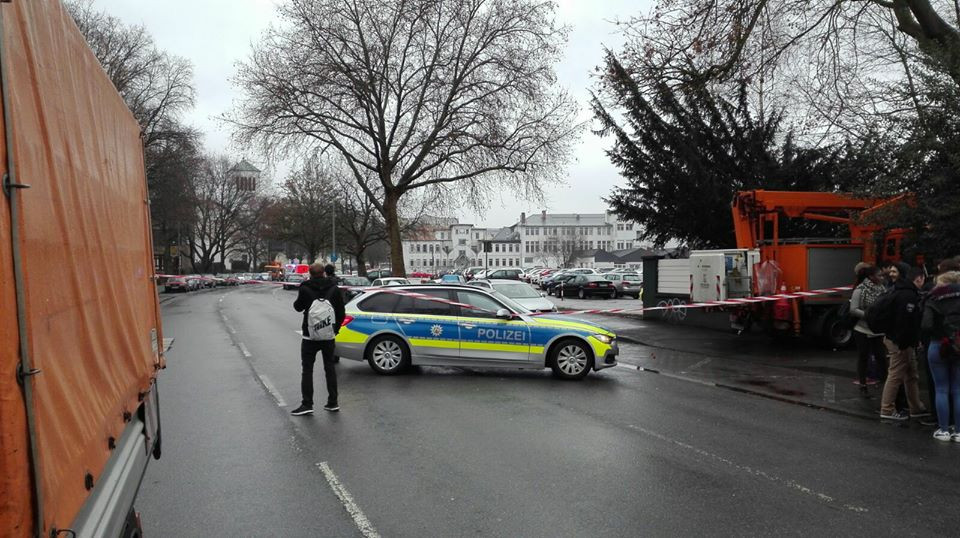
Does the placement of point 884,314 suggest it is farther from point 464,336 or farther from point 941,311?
point 464,336

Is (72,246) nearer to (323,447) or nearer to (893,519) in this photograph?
(323,447)

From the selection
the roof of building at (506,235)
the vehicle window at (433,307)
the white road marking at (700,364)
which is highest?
the roof of building at (506,235)

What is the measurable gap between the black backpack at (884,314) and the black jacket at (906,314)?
0.08 ft

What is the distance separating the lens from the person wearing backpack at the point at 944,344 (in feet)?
22.0

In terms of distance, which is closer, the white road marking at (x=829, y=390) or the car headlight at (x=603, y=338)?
the white road marking at (x=829, y=390)

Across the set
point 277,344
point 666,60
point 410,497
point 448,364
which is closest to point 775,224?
point 666,60

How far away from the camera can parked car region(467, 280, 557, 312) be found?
1850 centimetres

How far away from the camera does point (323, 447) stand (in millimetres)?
6699

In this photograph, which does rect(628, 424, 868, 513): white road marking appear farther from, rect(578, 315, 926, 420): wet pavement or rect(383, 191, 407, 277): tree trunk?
rect(383, 191, 407, 277): tree trunk

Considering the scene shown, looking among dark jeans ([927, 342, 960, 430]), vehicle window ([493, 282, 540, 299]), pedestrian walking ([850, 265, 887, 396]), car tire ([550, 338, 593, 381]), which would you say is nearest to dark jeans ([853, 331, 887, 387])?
pedestrian walking ([850, 265, 887, 396])

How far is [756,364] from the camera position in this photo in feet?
42.1

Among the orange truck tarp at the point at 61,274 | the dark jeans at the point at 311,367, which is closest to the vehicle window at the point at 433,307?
the dark jeans at the point at 311,367

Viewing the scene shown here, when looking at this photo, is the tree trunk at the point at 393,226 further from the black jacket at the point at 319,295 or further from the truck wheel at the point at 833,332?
the black jacket at the point at 319,295

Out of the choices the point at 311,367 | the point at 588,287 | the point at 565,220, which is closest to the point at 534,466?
the point at 311,367
